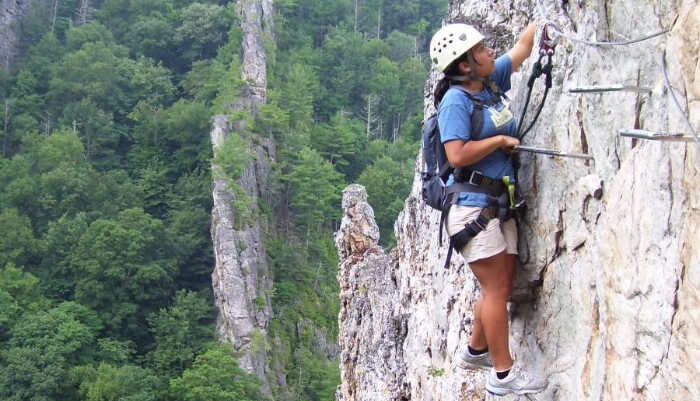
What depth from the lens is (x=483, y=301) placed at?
4.82 m

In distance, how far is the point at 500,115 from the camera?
4781mm

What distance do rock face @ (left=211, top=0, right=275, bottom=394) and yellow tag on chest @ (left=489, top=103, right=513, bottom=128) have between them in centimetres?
2983

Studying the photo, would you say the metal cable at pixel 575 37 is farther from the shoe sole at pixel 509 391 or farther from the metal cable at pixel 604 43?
the shoe sole at pixel 509 391

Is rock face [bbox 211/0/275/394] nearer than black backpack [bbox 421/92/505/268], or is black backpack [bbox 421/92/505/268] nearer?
black backpack [bbox 421/92/505/268]

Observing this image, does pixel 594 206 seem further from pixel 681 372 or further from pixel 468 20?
pixel 468 20

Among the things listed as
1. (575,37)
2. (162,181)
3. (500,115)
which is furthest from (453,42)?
(162,181)

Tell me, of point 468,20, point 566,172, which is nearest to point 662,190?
point 566,172

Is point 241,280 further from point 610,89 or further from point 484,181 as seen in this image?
point 610,89

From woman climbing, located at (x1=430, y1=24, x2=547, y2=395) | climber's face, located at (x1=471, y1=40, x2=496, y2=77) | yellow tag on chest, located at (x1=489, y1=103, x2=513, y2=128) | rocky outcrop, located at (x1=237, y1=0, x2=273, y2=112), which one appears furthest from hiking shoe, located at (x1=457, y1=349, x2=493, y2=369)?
rocky outcrop, located at (x1=237, y1=0, x2=273, y2=112)

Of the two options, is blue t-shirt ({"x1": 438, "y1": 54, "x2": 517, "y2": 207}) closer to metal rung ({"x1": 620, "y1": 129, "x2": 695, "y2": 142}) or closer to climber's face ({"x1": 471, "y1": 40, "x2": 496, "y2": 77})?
climber's face ({"x1": 471, "y1": 40, "x2": 496, "y2": 77})

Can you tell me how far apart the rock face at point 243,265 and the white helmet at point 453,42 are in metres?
29.9

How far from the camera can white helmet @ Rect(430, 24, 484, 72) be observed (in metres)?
4.71

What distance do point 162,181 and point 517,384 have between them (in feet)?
138

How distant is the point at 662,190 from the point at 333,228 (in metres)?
44.6
